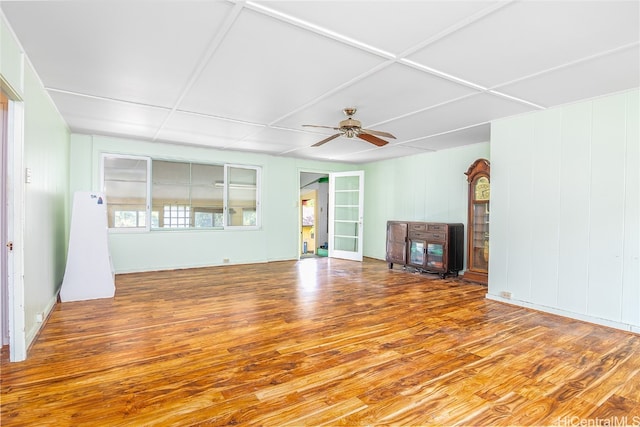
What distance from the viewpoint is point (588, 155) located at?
11.2 feet

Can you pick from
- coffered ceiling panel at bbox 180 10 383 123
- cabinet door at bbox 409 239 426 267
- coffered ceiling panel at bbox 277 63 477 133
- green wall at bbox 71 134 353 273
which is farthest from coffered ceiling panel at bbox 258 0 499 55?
green wall at bbox 71 134 353 273

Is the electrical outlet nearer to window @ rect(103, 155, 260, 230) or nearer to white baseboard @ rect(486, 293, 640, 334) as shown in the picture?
white baseboard @ rect(486, 293, 640, 334)

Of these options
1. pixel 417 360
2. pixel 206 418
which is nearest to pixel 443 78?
pixel 417 360

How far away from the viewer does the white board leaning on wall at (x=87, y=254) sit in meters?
3.97

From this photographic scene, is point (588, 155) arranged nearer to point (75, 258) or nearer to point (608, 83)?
point (608, 83)

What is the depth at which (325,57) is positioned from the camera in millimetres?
2494

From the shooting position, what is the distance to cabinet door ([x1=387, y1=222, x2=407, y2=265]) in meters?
6.18

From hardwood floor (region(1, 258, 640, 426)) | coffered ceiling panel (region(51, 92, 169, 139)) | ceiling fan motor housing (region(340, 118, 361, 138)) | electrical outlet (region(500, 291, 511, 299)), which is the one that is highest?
coffered ceiling panel (region(51, 92, 169, 139))

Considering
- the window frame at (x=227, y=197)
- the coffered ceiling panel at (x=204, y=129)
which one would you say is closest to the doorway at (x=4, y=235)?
the coffered ceiling panel at (x=204, y=129)

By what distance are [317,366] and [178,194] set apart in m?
4.81

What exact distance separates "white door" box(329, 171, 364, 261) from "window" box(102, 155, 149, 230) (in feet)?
12.8

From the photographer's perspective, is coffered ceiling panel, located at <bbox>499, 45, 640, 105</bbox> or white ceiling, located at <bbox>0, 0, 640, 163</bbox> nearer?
white ceiling, located at <bbox>0, 0, 640, 163</bbox>

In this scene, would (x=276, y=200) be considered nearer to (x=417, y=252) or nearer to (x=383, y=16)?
(x=417, y=252)

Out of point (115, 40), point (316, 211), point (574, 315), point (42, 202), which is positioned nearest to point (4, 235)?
point (42, 202)
